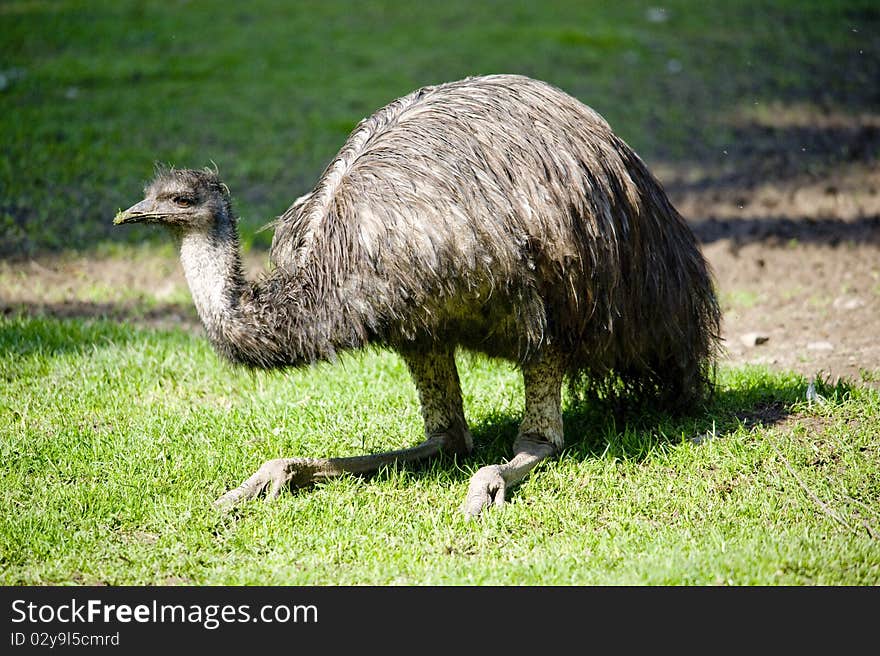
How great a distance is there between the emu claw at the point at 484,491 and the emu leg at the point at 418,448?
1.30 ft

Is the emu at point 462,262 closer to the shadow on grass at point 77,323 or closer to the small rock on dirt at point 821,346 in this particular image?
the small rock on dirt at point 821,346

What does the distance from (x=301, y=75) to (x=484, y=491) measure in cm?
870

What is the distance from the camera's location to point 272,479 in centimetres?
504

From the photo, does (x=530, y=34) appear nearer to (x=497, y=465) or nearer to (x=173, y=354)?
(x=173, y=354)

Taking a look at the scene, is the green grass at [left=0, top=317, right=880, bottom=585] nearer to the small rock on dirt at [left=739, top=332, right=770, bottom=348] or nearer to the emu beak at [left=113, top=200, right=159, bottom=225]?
the small rock on dirt at [left=739, top=332, right=770, bottom=348]

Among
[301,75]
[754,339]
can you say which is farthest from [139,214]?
[301,75]

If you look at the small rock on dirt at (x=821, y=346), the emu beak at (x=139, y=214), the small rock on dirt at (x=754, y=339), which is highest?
the emu beak at (x=139, y=214)

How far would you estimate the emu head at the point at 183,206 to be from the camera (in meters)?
4.93

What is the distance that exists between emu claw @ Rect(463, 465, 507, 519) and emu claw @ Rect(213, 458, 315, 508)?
0.74 meters

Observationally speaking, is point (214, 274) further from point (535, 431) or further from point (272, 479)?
point (535, 431)

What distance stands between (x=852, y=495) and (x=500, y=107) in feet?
7.47

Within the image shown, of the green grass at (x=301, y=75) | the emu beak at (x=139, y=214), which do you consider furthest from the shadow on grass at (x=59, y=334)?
the emu beak at (x=139, y=214)

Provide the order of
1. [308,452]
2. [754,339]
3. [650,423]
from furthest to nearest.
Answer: [754,339], [650,423], [308,452]
